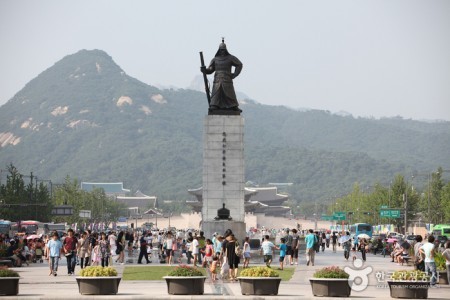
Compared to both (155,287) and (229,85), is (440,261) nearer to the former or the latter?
(155,287)

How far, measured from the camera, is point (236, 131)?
59.7 metres

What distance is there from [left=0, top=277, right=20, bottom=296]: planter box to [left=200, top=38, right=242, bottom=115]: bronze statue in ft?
91.6

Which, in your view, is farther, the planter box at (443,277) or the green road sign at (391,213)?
the green road sign at (391,213)

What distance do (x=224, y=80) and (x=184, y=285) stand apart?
27756 mm

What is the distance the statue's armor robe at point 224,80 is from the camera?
60000mm

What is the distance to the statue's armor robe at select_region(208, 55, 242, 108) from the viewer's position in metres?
60.0

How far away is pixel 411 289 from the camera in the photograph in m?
32.8

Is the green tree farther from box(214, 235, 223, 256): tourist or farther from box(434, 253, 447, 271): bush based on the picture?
box(434, 253, 447, 271): bush

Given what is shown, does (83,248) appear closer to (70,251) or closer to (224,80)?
(70,251)

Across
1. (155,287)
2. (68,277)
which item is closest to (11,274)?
(155,287)

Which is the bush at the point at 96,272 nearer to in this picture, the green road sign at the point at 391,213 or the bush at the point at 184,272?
the bush at the point at 184,272

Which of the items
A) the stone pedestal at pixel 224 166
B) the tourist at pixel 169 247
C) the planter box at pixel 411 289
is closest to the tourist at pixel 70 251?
the tourist at pixel 169 247

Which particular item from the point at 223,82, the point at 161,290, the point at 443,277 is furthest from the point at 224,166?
the point at 161,290

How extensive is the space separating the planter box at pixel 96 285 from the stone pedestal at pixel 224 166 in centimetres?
2608
